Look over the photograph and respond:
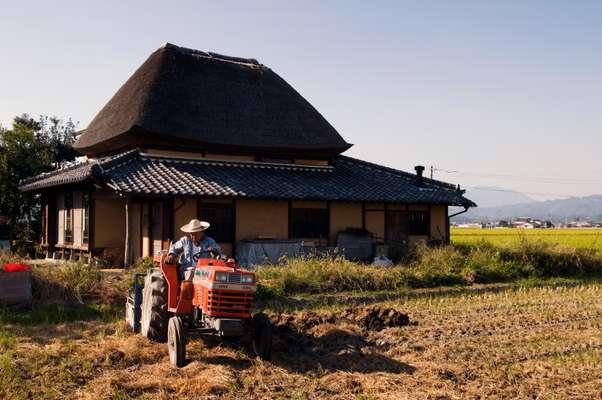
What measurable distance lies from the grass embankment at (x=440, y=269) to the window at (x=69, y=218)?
23.2ft

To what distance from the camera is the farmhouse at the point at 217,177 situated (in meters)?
16.0

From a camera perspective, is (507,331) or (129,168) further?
(129,168)

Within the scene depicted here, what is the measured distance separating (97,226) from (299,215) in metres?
5.67

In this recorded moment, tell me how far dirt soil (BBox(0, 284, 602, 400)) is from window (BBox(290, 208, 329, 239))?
25.6ft

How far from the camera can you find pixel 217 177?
16719 millimetres

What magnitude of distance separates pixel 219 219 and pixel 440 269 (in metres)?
5.94

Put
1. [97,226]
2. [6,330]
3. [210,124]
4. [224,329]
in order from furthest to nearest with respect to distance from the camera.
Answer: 1. [210,124]
2. [97,226]
3. [6,330]
4. [224,329]

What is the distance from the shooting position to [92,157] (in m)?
20.2

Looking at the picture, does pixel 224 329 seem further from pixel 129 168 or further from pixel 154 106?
pixel 154 106

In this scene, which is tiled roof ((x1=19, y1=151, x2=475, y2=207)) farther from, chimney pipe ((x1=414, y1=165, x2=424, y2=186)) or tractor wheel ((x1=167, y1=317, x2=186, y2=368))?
tractor wheel ((x1=167, y1=317, x2=186, y2=368))

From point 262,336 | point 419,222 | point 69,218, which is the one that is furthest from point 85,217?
point 262,336

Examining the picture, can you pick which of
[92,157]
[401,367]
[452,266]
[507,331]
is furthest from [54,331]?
[92,157]

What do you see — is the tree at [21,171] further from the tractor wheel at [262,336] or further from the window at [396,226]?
the tractor wheel at [262,336]

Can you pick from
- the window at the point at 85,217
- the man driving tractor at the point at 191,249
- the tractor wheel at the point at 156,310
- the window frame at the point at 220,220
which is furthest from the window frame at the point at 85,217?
the man driving tractor at the point at 191,249
